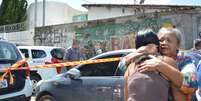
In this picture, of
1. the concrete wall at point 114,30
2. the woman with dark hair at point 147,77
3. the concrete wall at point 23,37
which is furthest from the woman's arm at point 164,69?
the concrete wall at point 23,37

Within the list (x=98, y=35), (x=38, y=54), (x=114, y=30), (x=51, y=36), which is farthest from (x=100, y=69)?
(x=51, y=36)

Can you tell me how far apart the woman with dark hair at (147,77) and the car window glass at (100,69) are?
3605mm

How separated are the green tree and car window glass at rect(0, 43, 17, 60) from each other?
115 feet

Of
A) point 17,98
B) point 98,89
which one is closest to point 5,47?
point 17,98

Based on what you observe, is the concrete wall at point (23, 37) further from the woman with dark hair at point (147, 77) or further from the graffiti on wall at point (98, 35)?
the woman with dark hair at point (147, 77)

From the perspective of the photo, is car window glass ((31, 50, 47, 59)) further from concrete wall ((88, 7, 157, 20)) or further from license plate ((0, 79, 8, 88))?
concrete wall ((88, 7, 157, 20))

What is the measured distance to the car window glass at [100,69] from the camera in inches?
280

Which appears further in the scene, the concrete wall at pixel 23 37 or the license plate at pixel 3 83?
the concrete wall at pixel 23 37

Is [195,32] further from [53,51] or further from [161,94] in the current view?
[161,94]

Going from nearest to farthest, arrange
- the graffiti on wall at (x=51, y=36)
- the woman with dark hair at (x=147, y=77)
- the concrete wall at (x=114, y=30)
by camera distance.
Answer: the woman with dark hair at (x=147, y=77)
the concrete wall at (x=114, y=30)
the graffiti on wall at (x=51, y=36)

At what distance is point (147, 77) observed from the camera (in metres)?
3.23

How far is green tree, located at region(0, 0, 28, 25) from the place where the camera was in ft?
139

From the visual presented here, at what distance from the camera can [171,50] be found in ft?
11.6

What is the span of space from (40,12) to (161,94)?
129 feet
